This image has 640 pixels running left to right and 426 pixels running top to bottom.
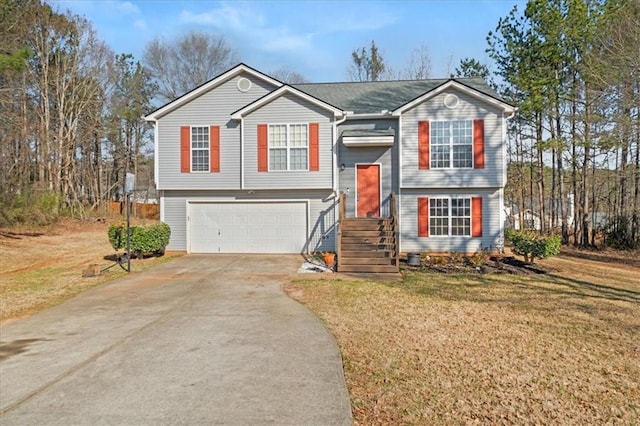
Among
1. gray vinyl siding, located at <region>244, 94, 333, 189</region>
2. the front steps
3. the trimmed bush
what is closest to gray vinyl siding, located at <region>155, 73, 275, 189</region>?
gray vinyl siding, located at <region>244, 94, 333, 189</region>

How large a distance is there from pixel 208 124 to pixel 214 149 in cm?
103

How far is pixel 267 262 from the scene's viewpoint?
43.8 ft

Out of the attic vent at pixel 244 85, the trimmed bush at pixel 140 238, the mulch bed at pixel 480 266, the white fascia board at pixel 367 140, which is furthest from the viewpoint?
the attic vent at pixel 244 85

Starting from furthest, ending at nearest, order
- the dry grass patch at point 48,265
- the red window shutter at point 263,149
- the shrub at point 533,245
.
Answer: the red window shutter at point 263,149, the shrub at point 533,245, the dry grass patch at point 48,265

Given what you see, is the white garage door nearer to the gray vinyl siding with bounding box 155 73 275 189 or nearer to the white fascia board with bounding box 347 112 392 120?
the gray vinyl siding with bounding box 155 73 275 189

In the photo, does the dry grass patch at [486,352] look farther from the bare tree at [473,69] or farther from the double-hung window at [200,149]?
the bare tree at [473,69]

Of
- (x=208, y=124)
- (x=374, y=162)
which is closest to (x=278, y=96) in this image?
(x=208, y=124)

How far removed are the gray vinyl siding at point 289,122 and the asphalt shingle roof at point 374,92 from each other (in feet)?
6.24

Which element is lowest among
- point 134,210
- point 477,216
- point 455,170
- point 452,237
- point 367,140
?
point 452,237

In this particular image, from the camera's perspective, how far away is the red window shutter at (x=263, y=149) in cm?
1483

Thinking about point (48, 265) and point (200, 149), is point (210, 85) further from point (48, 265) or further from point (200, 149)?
point (48, 265)

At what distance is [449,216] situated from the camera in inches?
590

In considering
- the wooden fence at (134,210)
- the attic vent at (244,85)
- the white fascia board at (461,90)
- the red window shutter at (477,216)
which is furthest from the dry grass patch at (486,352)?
the wooden fence at (134,210)

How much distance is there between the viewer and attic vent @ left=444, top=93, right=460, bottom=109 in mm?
14586
